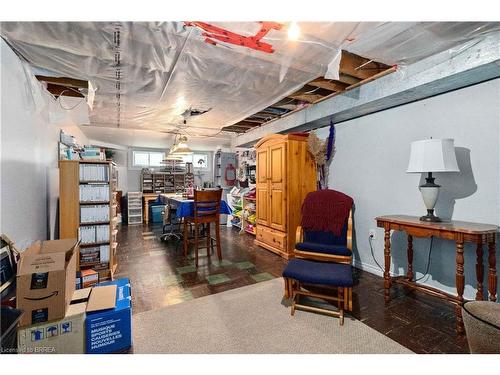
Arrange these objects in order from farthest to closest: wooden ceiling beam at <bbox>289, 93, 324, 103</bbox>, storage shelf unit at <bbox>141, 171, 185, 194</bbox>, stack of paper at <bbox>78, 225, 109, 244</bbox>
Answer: storage shelf unit at <bbox>141, 171, 185, 194</bbox> → wooden ceiling beam at <bbox>289, 93, 324, 103</bbox> → stack of paper at <bbox>78, 225, 109, 244</bbox>

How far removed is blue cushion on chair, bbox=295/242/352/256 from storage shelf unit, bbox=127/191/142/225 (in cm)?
551

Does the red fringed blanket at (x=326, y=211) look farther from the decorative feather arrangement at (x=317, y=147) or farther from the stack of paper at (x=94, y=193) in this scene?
the stack of paper at (x=94, y=193)

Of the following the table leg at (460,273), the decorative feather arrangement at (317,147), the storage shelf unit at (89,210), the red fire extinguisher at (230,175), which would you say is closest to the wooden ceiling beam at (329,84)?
the decorative feather arrangement at (317,147)

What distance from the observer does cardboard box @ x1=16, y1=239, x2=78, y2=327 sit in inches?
55.0

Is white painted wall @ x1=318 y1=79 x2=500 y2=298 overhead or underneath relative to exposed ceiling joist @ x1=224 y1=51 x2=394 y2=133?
underneath

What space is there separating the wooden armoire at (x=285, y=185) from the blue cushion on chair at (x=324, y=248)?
0.96 meters

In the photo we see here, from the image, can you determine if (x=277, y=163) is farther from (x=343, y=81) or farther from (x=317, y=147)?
(x=343, y=81)

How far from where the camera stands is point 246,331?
1.85m

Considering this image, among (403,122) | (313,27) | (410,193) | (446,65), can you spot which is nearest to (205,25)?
(313,27)

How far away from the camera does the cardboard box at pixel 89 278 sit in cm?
244

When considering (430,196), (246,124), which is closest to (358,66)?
(430,196)

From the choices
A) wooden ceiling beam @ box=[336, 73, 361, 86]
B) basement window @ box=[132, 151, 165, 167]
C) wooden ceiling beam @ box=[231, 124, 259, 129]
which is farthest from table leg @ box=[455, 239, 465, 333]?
basement window @ box=[132, 151, 165, 167]

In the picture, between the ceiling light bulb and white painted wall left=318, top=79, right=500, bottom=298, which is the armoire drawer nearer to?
white painted wall left=318, top=79, right=500, bottom=298
